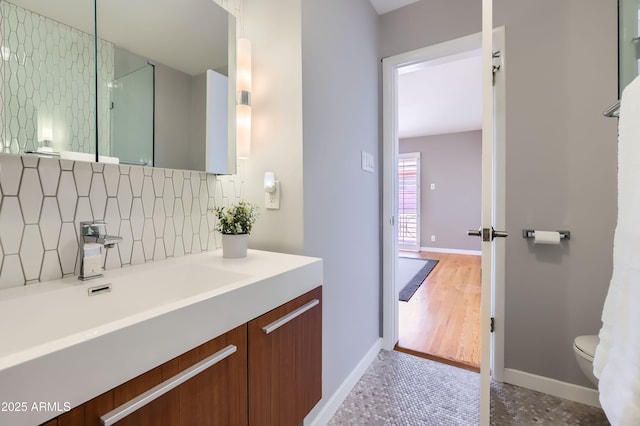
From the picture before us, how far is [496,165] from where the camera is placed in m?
1.74

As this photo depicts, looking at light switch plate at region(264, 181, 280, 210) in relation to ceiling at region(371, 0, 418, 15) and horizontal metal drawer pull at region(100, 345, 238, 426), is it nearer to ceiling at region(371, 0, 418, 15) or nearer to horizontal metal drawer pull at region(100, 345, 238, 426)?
horizontal metal drawer pull at region(100, 345, 238, 426)

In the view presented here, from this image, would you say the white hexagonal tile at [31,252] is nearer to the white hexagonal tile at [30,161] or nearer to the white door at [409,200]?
the white hexagonal tile at [30,161]

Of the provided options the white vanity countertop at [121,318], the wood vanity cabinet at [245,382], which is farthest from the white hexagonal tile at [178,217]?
the wood vanity cabinet at [245,382]

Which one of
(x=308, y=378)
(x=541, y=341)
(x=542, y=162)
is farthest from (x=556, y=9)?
(x=308, y=378)

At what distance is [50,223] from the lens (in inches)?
31.9

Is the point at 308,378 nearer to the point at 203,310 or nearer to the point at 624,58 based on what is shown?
the point at 203,310

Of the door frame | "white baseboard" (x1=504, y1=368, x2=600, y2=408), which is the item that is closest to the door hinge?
the door frame

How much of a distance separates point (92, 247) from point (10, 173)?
10.7 inches

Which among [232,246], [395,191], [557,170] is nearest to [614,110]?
[557,170]

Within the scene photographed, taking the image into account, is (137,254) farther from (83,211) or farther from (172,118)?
(172,118)

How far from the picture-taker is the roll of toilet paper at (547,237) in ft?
5.10

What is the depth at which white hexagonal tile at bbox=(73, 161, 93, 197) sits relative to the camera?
0.86 m

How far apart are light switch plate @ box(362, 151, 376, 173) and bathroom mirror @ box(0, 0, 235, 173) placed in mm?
905

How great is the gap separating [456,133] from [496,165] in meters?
4.63
